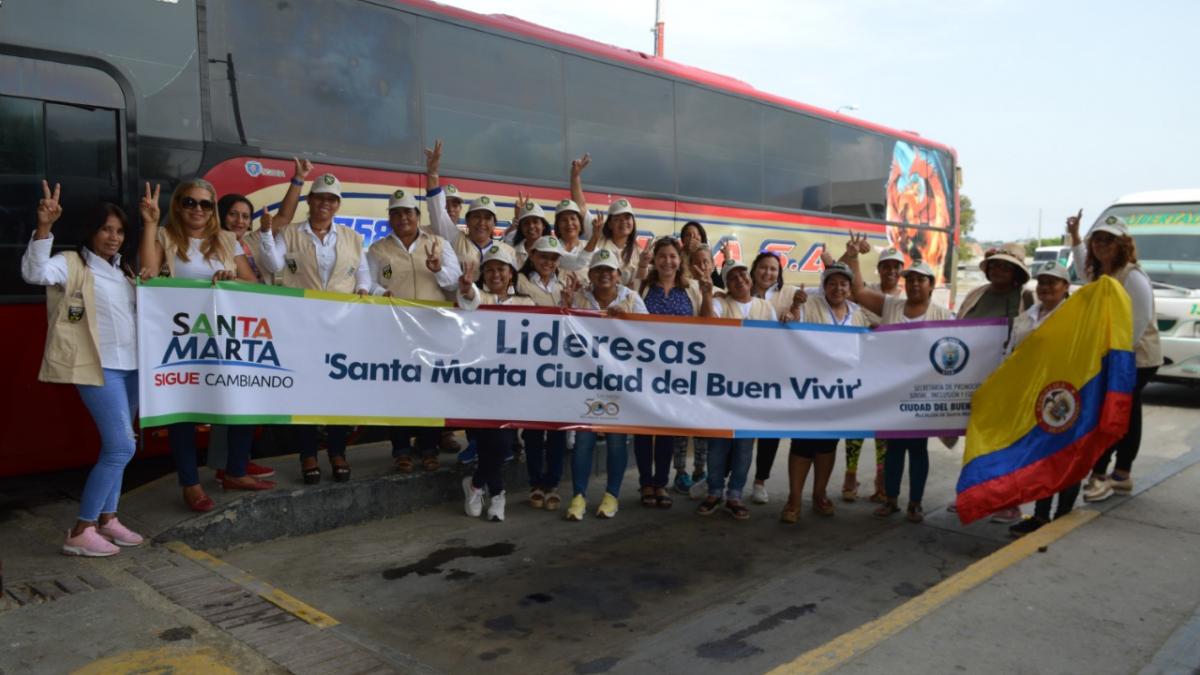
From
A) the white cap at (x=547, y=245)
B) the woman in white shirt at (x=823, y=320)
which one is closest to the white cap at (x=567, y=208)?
the white cap at (x=547, y=245)

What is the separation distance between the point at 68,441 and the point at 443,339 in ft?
8.40

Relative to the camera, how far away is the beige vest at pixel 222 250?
16.5ft

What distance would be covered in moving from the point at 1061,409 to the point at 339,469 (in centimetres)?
447

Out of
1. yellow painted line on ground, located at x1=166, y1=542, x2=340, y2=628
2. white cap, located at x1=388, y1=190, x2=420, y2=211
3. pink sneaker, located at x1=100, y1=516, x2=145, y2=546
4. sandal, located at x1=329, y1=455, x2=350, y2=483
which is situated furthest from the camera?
sandal, located at x1=329, y1=455, x2=350, y2=483

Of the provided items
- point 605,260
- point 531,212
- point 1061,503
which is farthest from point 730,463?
point 531,212

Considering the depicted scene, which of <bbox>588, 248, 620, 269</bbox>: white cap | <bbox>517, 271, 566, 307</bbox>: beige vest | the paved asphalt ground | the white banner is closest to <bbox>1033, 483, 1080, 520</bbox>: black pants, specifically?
the paved asphalt ground

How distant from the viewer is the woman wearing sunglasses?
499cm

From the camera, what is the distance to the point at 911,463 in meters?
6.27

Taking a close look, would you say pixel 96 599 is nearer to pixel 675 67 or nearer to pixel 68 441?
pixel 68 441

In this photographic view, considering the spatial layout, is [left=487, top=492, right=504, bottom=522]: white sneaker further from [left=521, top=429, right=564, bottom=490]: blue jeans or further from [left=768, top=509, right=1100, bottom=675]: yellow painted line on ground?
[left=768, top=509, right=1100, bottom=675]: yellow painted line on ground

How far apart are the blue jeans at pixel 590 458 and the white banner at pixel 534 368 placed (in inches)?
12.7

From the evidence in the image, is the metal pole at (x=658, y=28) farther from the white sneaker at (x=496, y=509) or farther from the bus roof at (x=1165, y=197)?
the white sneaker at (x=496, y=509)

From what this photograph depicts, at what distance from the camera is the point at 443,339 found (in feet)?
18.2

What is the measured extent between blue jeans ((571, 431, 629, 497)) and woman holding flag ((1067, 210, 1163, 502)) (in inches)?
118
